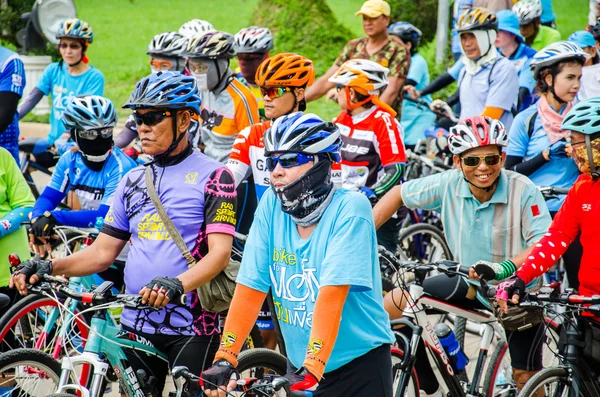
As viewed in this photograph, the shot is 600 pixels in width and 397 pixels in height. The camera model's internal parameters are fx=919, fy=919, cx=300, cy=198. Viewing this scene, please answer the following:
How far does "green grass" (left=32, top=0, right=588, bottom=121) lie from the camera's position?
2125 cm

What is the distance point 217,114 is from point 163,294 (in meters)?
3.64

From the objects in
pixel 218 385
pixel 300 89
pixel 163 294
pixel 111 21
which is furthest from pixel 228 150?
pixel 111 21

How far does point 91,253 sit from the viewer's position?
4.77 metres

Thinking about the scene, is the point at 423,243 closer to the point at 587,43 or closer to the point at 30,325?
the point at 587,43

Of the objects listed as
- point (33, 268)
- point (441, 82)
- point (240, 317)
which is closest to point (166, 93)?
point (33, 268)

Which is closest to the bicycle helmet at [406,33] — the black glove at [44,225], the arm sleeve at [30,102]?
the arm sleeve at [30,102]

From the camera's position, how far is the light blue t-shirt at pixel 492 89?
845 cm

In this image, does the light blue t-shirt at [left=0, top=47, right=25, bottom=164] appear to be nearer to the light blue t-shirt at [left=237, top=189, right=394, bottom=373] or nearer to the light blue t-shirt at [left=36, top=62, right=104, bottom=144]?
the light blue t-shirt at [left=36, top=62, right=104, bottom=144]

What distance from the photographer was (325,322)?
357 centimetres

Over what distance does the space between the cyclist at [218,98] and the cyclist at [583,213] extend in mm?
3094

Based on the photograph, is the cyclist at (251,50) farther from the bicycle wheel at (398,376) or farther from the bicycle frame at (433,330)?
the bicycle wheel at (398,376)

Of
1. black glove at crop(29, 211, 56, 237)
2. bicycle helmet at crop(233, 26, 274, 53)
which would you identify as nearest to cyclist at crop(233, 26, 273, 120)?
bicycle helmet at crop(233, 26, 274, 53)

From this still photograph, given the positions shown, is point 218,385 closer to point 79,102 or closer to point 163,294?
point 163,294

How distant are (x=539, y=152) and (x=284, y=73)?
7.22 feet
